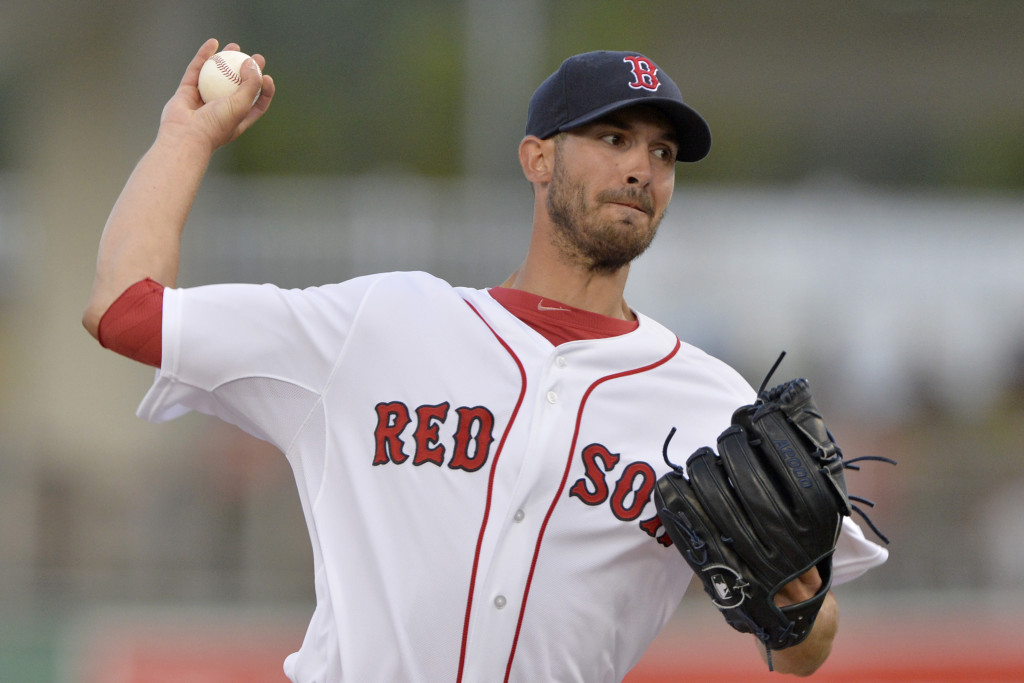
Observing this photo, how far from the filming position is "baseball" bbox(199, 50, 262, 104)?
2096 millimetres

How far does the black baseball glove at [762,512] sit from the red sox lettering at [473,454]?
0.28ft

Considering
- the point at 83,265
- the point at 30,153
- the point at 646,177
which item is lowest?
the point at 83,265

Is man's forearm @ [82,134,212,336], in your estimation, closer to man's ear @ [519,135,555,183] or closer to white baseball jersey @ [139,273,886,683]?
white baseball jersey @ [139,273,886,683]

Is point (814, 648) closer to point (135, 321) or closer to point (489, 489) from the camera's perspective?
point (489, 489)

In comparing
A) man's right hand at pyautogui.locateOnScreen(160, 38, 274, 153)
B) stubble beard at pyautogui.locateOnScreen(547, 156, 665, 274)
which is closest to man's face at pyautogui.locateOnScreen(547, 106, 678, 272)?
stubble beard at pyautogui.locateOnScreen(547, 156, 665, 274)

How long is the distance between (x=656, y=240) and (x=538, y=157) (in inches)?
324

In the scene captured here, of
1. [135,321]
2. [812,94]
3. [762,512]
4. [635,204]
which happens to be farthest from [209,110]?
[812,94]

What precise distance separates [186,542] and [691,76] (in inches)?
257

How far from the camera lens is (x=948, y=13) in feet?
36.7

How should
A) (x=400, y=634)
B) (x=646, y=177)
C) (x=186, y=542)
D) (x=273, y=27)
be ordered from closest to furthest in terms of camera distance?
(x=400, y=634) → (x=646, y=177) → (x=186, y=542) → (x=273, y=27)

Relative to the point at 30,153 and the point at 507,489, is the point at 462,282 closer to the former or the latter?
the point at 30,153

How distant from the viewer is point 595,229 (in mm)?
2264

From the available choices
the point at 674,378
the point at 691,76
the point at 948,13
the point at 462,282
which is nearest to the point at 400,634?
the point at 674,378

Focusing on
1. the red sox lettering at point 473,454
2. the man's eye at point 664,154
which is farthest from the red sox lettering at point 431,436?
the man's eye at point 664,154
